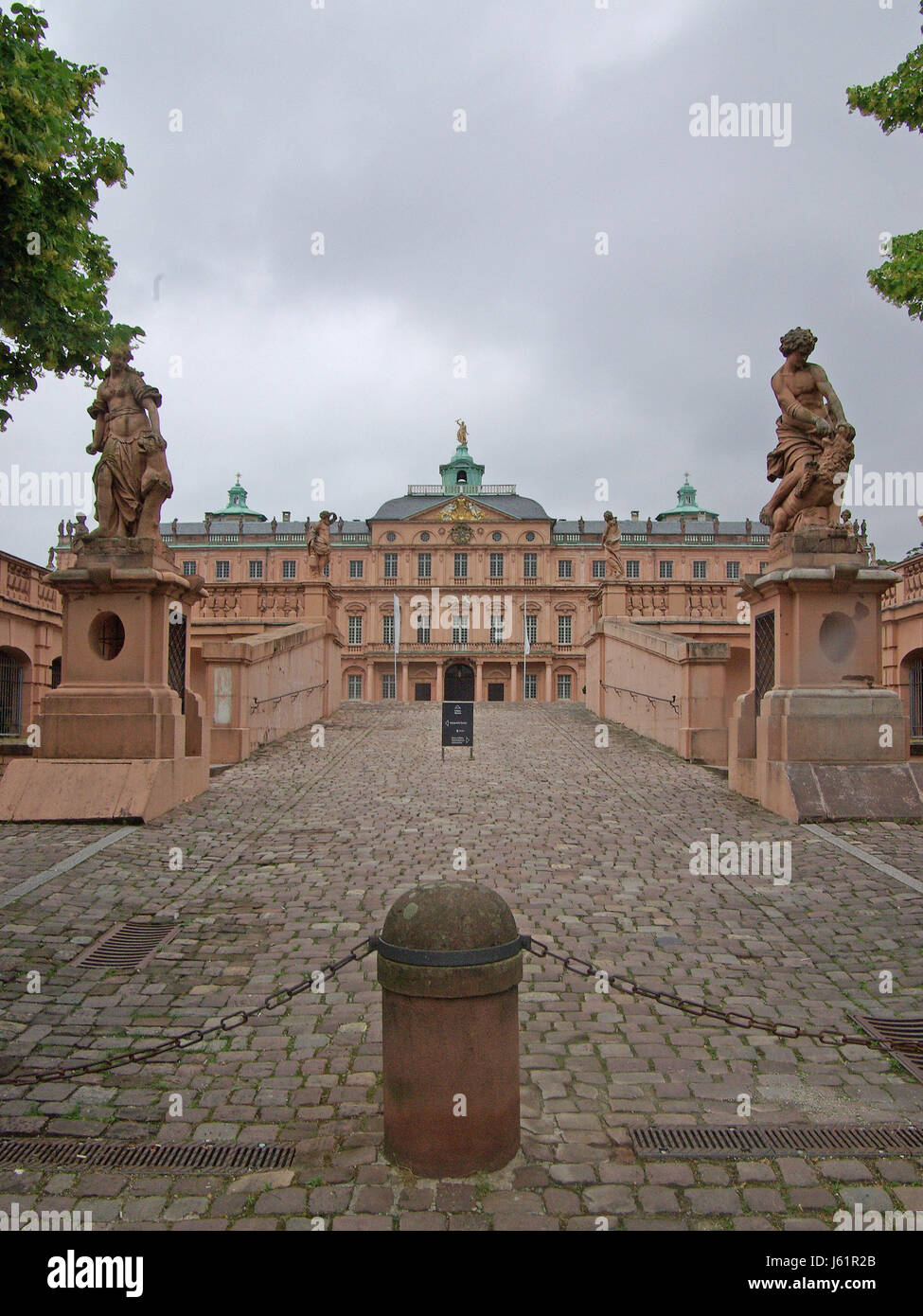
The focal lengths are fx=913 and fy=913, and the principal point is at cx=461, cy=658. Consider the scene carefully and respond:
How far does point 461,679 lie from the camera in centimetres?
7388

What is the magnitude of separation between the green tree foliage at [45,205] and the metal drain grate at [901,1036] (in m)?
7.84

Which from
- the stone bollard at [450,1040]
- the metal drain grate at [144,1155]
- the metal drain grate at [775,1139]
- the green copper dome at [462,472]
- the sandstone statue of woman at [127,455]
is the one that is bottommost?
the metal drain grate at [144,1155]

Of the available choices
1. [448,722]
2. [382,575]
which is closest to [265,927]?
[448,722]

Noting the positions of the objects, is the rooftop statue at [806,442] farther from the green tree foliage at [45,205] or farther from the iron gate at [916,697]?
the iron gate at [916,697]

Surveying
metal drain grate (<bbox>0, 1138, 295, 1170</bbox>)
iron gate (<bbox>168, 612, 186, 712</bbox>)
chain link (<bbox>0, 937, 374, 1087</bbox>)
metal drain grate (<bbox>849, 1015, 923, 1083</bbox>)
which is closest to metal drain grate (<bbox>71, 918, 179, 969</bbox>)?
chain link (<bbox>0, 937, 374, 1087</bbox>)

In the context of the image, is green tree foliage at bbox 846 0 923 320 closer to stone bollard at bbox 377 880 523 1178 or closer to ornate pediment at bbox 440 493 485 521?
stone bollard at bbox 377 880 523 1178

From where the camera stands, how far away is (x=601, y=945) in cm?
612

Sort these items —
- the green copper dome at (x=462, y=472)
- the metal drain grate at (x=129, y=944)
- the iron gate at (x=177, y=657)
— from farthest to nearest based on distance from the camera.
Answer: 1. the green copper dome at (x=462, y=472)
2. the iron gate at (x=177, y=657)
3. the metal drain grate at (x=129, y=944)

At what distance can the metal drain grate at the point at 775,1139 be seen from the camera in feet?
12.2

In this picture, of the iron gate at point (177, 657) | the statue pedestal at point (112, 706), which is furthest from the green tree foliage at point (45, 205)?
the iron gate at point (177, 657)

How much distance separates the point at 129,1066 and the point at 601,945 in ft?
9.96

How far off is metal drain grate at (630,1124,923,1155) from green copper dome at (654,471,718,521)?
86.6 m

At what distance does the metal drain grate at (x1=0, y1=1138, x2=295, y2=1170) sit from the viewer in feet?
11.9
